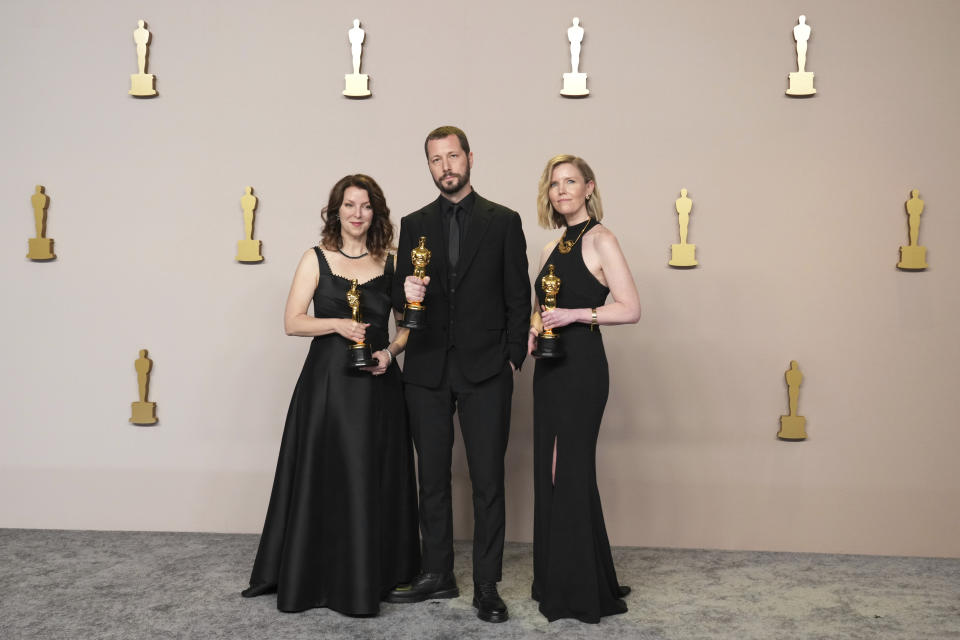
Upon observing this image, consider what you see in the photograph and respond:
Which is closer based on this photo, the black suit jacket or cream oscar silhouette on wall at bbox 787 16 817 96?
the black suit jacket

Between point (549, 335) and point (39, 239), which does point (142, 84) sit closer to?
point (39, 239)

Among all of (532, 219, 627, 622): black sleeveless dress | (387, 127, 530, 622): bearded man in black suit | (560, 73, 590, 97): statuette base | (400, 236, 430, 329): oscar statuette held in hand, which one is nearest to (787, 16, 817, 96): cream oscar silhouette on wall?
(560, 73, 590, 97): statuette base

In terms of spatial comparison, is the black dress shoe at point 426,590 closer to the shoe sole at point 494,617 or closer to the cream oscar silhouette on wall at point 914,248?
the shoe sole at point 494,617

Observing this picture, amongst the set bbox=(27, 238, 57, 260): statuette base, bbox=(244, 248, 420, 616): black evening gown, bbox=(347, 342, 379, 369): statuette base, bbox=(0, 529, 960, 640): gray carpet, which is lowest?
bbox=(0, 529, 960, 640): gray carpet

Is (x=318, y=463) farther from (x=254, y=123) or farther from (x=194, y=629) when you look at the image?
(x=254, y=123)

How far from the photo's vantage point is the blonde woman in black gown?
323 centimetres

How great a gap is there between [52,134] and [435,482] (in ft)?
10.2

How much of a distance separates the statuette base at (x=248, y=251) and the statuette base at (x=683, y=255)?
2233mm

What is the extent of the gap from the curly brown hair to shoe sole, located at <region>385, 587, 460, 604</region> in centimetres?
140

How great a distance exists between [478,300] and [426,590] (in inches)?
47.5

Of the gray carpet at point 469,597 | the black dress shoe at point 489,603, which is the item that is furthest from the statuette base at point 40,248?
the black dress shoe at point 489,603

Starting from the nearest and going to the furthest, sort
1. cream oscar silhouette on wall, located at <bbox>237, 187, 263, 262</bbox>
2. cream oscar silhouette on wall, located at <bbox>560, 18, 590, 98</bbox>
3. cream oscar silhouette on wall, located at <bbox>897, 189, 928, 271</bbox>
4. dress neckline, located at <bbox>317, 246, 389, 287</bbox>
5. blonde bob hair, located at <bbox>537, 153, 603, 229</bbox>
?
blonde bob hair, located at <bbox>537, 153, 603, 229</bbox>
dress neckline, located at <bbox>317, 246, 389, 287</bbox>
cream oscar silhouette on wall, located at <bbox>897, 189, 928, 271</bbox>
cream oscar silhouette on wall, located at <bbox>560, 18, 590, 98</bbox>
cream oscar silhouette on wall, located at <bbox>237, 187, 263, 262</bbox>

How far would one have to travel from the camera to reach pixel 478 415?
332 cm

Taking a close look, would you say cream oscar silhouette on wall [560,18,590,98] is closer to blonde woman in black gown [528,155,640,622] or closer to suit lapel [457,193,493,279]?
blonde woman in black gown [528,155,640,622]
